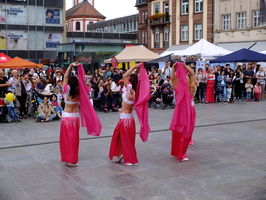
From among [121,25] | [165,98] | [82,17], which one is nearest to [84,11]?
[82,17]

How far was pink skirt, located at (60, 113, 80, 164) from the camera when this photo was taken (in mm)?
7145

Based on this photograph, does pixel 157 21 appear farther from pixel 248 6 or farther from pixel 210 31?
pixel 248 6

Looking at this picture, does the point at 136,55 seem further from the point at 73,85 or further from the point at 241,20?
the point at 241,20

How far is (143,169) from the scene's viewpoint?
22.8ft

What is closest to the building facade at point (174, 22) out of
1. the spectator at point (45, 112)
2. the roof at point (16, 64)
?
the roof at point (16, 64)

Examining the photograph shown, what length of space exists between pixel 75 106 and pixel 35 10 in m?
37.8

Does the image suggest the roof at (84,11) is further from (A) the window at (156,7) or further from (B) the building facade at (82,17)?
(A) the window at (156,7)

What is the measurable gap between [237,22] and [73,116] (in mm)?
31601

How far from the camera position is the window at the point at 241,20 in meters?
35.3

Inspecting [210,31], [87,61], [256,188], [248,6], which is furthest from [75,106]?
[210,31]

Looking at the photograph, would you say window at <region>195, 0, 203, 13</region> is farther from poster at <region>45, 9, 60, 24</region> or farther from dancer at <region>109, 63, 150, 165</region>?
dancer at <region>109, 63, 150, 165</region>

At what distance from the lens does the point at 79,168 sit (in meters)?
7.09

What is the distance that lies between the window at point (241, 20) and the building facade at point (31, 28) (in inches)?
772

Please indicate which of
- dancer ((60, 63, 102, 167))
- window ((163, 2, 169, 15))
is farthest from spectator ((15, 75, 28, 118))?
window ((163, 2, 169, 15))
